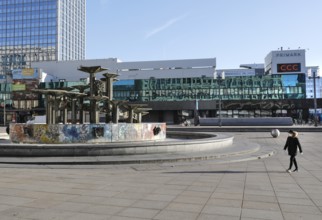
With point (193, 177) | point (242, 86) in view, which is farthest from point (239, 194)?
point (242, 86)

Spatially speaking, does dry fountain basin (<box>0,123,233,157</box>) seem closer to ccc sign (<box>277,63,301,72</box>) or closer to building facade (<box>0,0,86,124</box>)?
ccc sign (<box>277,63,301,72</box>)

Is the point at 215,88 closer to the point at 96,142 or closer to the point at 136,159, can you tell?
the point at 96,142

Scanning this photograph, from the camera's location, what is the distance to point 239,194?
8.70m

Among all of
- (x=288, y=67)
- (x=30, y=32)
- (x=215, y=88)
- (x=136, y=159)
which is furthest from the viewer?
(x=30, y=32)

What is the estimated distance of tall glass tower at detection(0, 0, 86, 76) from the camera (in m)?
140

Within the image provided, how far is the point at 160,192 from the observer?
8922 millimetres

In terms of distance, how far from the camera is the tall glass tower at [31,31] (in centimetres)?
13962

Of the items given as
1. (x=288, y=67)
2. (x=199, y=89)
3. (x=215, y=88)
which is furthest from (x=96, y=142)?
(x=288, y=67)

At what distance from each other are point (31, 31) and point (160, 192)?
5710 inches

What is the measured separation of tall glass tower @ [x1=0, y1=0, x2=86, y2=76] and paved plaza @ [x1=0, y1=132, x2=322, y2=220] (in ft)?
449

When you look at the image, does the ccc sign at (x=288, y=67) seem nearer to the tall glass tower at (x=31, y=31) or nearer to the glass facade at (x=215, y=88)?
the glass facade at (x=215, y=88)

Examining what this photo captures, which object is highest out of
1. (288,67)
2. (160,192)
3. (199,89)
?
(288,67)

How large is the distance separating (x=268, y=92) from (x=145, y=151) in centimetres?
8037

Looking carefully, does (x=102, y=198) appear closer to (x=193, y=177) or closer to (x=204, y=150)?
(x=193, y=177)
